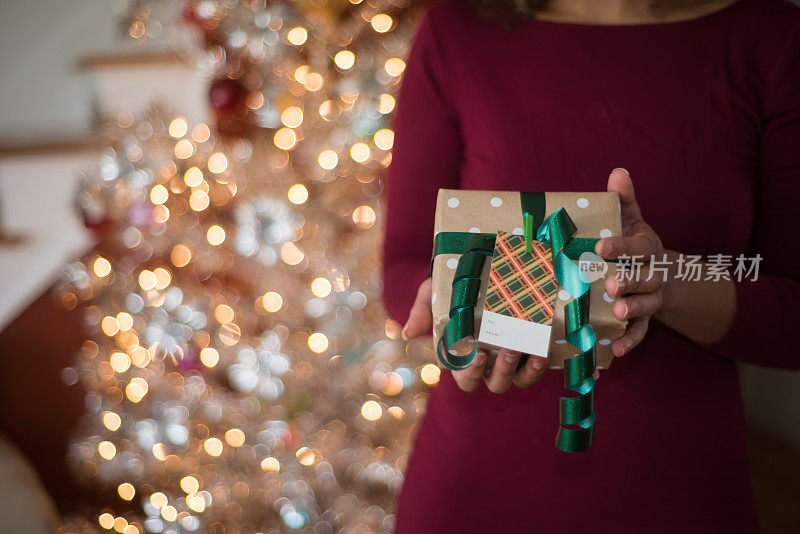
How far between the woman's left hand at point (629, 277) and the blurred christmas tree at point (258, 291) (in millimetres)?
870

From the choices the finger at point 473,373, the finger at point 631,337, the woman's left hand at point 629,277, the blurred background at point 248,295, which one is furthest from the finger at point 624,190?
the blurred background at point 248,295

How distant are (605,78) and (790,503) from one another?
125 cm

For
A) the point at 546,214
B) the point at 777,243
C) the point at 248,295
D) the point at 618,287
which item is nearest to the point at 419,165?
the point at 546,214

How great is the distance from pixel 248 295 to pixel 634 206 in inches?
55.2

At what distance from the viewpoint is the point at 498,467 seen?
0.69 metres

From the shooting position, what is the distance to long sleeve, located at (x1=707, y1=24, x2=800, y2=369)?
2.00 feet

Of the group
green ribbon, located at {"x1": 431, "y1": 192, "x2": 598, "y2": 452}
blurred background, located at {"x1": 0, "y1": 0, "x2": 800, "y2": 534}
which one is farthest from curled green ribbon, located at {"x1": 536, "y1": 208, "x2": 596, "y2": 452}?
blurred background, located at {"x1": 0, "y1": 0, "x2": 800, "y2": 534}

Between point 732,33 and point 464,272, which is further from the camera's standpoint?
point 732,33

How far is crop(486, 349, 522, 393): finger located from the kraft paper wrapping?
37 millimetres

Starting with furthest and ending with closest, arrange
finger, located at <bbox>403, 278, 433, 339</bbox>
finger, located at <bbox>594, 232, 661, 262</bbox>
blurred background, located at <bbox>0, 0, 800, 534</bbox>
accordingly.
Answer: blurred background, located at <bbox>0, 0, 800, 534</bbox>, finger, located at <bbox>403, 278, 433, 339</bbox>, finger, located at <bbox>594, 232, 661, 262</bbox>

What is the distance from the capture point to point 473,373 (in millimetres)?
602

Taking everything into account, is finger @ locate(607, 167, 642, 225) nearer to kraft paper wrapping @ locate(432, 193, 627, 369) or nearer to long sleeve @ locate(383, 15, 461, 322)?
kraft paper wrapping @ locate(432, 193, 627, 369)

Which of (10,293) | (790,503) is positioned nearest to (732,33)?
(790,503)

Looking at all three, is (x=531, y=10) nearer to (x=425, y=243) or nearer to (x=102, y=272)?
(x=425, y=243)
